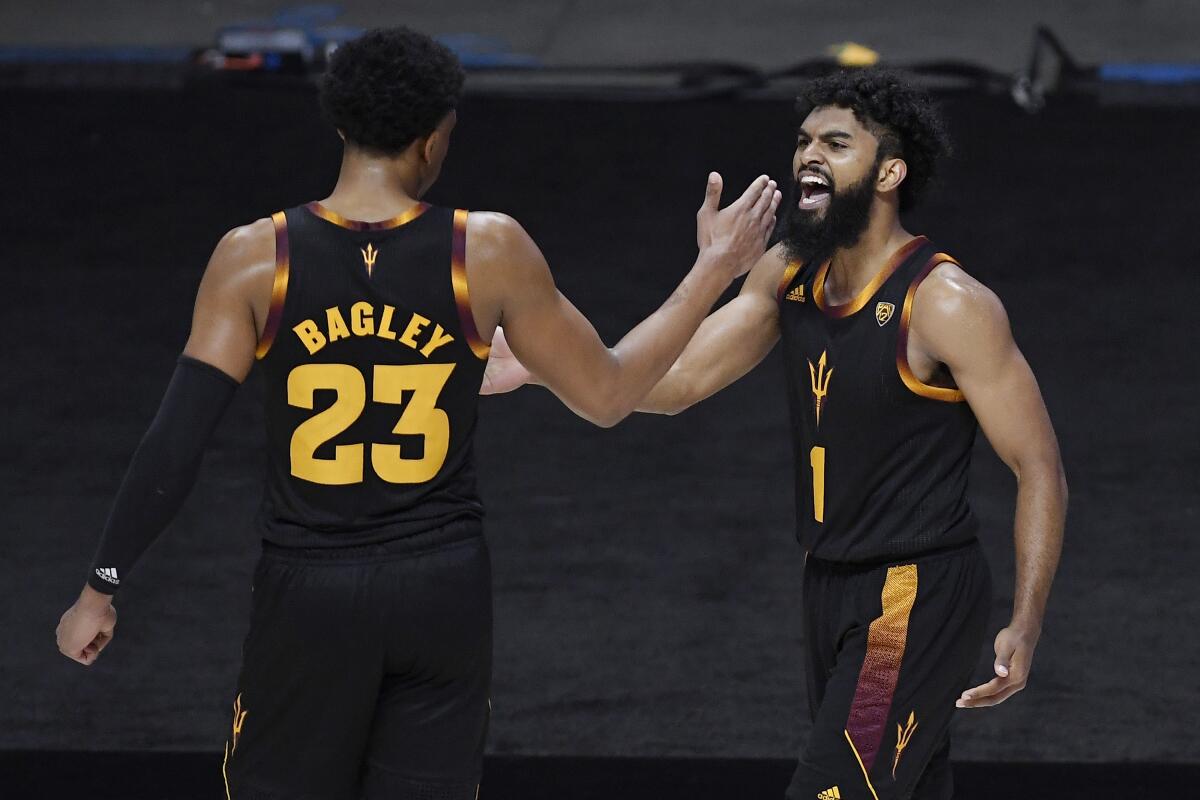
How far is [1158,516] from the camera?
6.34m

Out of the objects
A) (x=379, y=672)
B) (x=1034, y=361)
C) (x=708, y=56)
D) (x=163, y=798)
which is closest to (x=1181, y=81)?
(x=708, y=56)

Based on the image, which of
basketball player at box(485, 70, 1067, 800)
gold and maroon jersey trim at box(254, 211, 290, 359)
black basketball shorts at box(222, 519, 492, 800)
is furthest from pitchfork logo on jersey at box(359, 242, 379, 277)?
basketball player at box(485, 70, 1067, 800)

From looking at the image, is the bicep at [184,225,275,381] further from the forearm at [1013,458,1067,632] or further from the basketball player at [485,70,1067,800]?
the forearm at [1013,458,1067,632]

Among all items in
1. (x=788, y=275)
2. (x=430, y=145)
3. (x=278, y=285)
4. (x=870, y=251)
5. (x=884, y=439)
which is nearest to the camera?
(x=278, y=285)

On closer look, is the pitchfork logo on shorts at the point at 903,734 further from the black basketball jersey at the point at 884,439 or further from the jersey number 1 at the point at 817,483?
the jersey number 1 at the point at 817,483

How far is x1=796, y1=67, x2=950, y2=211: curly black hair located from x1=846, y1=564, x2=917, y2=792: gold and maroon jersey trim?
778mm

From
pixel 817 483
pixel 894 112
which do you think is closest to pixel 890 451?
pixel 817 483

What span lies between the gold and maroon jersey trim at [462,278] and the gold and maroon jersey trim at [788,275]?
89 cm

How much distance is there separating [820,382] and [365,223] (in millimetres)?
983

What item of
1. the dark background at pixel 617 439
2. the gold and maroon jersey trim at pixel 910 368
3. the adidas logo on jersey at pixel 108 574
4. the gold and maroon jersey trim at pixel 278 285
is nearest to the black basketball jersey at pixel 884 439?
the gold and maroon jersey trim at pixel 910 368

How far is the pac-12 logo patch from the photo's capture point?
343cm

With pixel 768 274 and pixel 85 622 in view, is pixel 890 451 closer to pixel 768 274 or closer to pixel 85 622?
pixel 768 274

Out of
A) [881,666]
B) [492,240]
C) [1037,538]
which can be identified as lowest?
[881,666]

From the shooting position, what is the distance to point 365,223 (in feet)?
9.74
